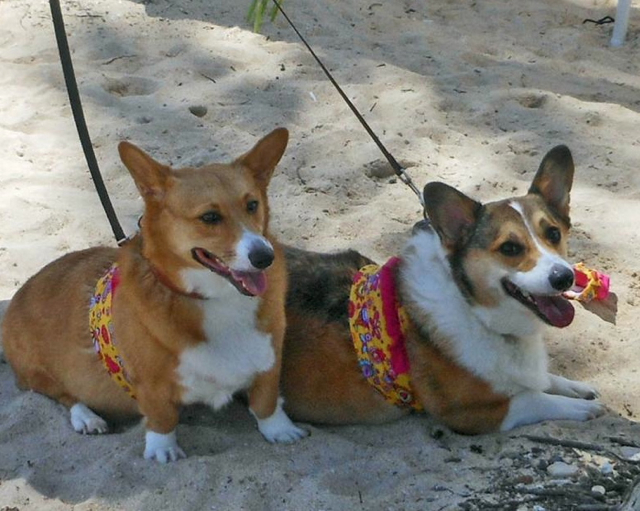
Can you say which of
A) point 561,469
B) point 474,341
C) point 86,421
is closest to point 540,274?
point 474,341

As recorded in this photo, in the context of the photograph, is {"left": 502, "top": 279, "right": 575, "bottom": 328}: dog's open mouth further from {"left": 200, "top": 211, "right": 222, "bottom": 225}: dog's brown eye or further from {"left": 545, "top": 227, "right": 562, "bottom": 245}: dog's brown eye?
{"left": 200, "top": 211, "right": 222, "bottom": 225}: dog's brown eye

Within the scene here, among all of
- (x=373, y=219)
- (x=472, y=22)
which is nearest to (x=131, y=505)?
(x=373, y=219)

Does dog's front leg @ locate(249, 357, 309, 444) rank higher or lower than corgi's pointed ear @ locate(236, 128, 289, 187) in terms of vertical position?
lower

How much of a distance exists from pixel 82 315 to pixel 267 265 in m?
1.02

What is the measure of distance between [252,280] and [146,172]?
0.54 meters

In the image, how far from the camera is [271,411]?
3.81 meters

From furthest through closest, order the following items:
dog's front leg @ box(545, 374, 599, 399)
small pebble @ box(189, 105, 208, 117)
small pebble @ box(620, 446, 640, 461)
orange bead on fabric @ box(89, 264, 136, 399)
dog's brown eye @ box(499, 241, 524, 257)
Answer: small pebble @ box(189, 105, 208, 117)
dog's front leg @ box(545, 374, 599, 399)
orange bead on fabric @ box(89, 264, 136, 399)
dog's brown eye @ box(499, 241, 524, 257)
small pebble @ box(620, 446, 640, 461)

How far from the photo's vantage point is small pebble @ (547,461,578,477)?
336 centimetres

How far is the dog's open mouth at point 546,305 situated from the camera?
3645 millimetres

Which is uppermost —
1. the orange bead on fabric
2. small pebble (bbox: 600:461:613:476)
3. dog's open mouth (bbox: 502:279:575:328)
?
dog's open mouth (bbox: 502:279:575:328)

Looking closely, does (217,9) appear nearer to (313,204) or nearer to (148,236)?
(313,204)

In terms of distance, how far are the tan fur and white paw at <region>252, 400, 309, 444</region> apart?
0.12 feet

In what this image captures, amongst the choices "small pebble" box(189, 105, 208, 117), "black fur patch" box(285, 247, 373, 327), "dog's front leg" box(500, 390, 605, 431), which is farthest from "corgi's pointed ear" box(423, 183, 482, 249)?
"small pebble" box(189, 105, 208, 117)

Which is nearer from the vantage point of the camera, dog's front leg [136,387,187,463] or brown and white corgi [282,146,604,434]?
dog's front leg [136,387,187,463]
